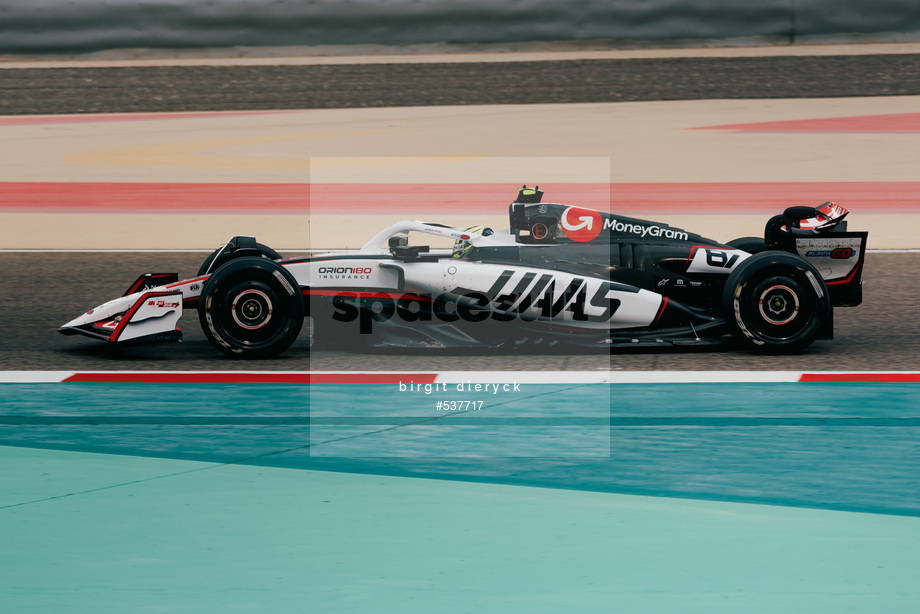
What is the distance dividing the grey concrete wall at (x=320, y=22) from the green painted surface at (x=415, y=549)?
82.5 ft

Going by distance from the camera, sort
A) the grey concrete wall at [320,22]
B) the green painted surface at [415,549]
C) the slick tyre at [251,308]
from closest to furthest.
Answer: the green painted surface at [415,549] → the slick tyre at [251,308] → the grey concrete wall at [320,22]

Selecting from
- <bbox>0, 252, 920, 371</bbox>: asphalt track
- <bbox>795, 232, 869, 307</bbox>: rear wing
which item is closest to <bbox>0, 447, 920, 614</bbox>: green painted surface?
<bbox>0, 252, 920, 371</bbox>: asphalt track

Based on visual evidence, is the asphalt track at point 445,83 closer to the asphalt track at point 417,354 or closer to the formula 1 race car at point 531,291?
the asphalt track at point 417,354

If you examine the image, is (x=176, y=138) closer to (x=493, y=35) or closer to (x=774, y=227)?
(x=493, y=35)

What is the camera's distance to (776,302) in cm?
756

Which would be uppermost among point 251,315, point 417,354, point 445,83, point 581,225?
point 445,83

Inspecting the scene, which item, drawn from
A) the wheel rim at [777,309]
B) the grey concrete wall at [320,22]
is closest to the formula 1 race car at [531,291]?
the wheel rim at [777,309]

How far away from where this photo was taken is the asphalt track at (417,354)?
7520 mm

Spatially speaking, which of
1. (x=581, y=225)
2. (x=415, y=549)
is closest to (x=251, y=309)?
(x=581, y=225)

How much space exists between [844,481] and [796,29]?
2535 centimetres

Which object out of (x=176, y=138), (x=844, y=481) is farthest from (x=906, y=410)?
(x=176, y=138)

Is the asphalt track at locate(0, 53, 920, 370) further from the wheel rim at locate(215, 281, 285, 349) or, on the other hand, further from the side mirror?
the wheel rim at locate(215, 281, 285, 349)

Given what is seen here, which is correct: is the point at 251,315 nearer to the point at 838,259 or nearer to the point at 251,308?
the point at 251,308

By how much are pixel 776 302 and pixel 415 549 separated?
3.88 metres
